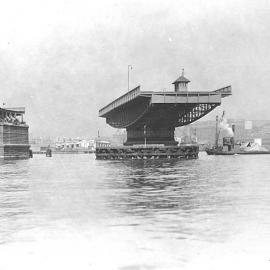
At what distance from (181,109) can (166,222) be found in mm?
65453

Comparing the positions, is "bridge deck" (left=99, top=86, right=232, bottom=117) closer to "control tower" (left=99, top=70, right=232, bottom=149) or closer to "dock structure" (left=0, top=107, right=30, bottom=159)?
"control tower" (left=99, top=70, right=232, bottom=149)

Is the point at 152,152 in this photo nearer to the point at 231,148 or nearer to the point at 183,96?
the point at 183,96

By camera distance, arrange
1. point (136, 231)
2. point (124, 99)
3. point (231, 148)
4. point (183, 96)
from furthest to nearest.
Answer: point (231, 148)
point (124, 99)
point (183, 96)
point (136, 231)

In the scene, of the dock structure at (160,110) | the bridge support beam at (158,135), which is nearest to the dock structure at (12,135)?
the dock structure at (160,110)

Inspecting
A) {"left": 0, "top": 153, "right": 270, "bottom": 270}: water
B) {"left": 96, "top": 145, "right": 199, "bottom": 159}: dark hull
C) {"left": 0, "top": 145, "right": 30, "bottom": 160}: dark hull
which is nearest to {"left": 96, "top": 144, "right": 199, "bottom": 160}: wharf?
{"left": 96, "top": 145, "right": 199, "bottom": 159}: dark hull

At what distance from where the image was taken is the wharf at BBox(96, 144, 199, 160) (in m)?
A: 89.5

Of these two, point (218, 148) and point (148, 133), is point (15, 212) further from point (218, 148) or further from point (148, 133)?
point (218, 148)

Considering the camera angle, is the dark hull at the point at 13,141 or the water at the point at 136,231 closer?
the water at the point at 136,231

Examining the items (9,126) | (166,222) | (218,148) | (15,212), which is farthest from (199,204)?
(218,148)

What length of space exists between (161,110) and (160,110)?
0.82 feet

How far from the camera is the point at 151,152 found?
294ft

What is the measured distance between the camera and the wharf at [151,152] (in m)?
89.5

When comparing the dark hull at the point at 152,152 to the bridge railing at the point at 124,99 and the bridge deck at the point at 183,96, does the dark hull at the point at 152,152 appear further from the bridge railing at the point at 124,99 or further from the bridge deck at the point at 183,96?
the bridge deck at the point at 183,96

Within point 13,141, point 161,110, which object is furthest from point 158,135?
point 13,141
